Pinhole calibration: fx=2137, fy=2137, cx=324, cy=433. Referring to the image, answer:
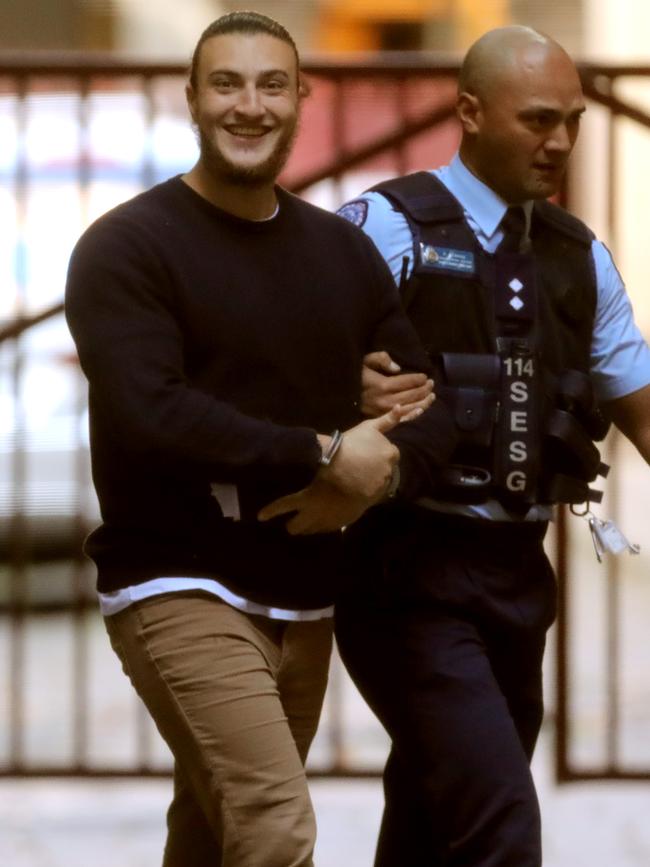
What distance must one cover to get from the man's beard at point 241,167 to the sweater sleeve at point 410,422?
236 mm

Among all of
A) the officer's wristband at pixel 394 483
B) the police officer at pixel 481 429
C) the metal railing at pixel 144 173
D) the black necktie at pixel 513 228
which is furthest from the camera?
the metal railing at pixel 144 173

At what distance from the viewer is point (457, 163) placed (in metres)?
3.56

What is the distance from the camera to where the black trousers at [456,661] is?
3311 mm

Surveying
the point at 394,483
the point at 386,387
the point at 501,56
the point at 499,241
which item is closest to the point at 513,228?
the point at 499,241

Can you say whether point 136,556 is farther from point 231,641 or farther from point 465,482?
point 465,482

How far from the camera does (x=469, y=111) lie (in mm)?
3508

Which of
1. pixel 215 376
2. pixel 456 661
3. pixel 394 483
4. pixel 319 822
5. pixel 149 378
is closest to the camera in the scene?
pixel 149 378

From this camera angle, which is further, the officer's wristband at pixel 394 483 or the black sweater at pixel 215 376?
the officer's wristband at pixel 394 483

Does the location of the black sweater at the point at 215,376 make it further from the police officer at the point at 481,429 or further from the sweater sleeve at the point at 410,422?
the police officer at the point at 481,429

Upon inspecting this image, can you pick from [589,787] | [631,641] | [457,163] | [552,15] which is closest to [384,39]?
[552,15]

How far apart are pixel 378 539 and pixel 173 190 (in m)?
0.69

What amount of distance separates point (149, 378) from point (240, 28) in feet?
1.87

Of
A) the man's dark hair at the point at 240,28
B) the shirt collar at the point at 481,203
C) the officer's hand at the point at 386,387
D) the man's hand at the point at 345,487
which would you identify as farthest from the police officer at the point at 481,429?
the man's dark hair at the point at 240,28

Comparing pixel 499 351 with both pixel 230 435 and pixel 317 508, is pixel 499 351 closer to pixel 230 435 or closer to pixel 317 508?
pixel 317 508
